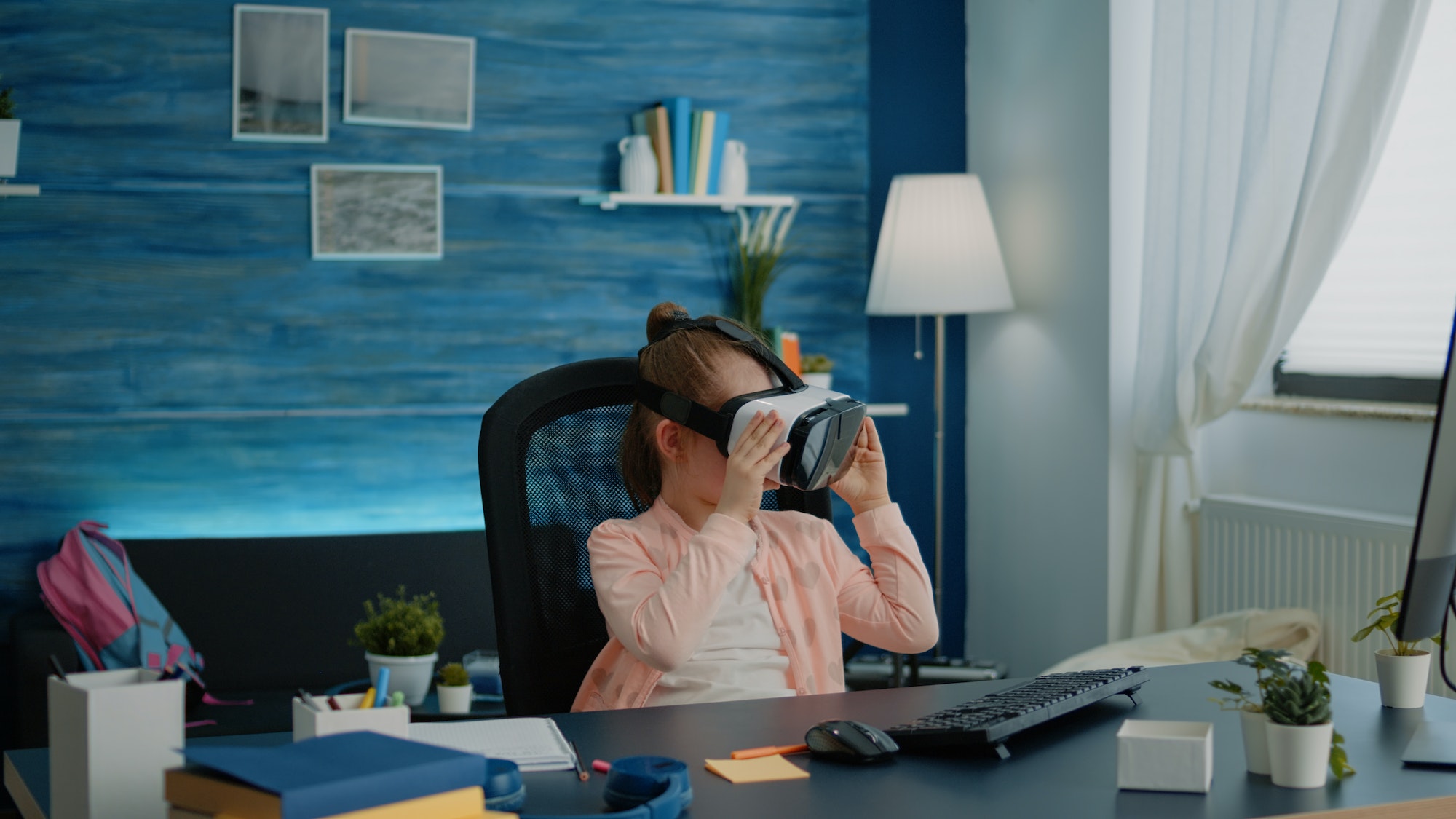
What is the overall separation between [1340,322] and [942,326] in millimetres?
1073

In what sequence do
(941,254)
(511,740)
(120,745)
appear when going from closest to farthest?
(120,745) < (511,740) < (941,254)

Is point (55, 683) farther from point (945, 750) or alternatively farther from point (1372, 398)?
point (1372, 398)

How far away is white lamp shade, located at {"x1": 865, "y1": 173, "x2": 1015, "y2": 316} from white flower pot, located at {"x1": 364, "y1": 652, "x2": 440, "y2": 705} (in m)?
1.60

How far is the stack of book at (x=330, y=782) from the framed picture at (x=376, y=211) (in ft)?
9.25

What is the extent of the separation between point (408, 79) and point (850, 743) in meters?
2.87

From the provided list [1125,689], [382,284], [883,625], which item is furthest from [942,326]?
[1125,689]

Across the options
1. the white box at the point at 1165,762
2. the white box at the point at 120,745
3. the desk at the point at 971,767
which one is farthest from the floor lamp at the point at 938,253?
the white box at the point at 120,745

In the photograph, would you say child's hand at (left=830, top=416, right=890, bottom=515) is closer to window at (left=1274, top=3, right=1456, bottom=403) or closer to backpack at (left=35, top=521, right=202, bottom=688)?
window at (left=1274, top=3, right=1456, bottom=403)

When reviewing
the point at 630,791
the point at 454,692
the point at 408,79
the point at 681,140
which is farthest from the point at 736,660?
the point at 408,79

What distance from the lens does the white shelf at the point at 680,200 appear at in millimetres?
3486

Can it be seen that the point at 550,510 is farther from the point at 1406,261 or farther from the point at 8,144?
the point at 8,144

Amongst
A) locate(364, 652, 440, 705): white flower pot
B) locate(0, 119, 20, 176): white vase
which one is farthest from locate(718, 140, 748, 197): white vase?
locate(0, 119, 20, 176): white vase

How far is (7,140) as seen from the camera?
304cm

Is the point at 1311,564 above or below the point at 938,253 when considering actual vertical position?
below
